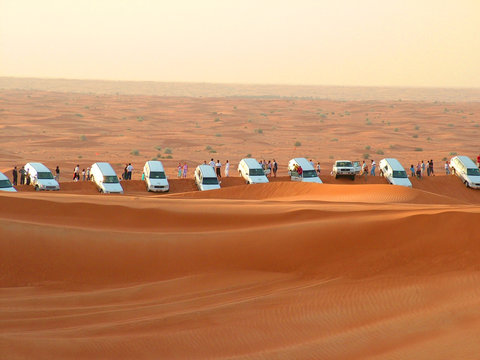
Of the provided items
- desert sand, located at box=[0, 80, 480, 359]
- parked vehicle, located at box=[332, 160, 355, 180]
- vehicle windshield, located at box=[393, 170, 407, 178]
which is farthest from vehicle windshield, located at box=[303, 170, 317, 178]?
desert sand, located at box=[0, 80, 480, 359]

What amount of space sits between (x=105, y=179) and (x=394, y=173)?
15843 millimetres

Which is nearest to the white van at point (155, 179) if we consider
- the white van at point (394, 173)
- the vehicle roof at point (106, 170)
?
the vehicle roof at point (106, 170)

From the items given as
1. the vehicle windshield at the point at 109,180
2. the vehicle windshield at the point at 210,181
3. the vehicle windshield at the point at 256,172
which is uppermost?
the vehicle windshield at the point at 256,172

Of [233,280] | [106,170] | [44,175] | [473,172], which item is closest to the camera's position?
[233,280]

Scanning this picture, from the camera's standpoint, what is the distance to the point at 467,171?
42.1 meters

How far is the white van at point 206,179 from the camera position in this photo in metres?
38.5

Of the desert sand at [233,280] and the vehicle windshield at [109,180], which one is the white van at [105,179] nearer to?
the vehicle windshield at [109,180]

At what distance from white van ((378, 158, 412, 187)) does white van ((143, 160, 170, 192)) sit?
40.6 ft

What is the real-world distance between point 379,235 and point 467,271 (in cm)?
281

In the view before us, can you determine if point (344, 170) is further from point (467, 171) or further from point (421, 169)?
point (467, 171)

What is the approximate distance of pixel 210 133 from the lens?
8669 cm

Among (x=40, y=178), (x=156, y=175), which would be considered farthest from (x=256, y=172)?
(x=40, y=178)

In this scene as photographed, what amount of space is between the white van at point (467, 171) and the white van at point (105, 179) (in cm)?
1913

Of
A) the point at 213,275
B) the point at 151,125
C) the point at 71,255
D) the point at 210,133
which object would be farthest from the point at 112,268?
the point at 151,125
